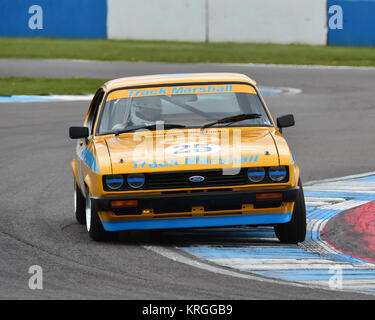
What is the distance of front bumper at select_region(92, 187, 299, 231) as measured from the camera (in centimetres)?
859

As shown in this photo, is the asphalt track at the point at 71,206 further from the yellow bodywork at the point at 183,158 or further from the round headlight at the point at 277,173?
the round headlight at the point at 277,173

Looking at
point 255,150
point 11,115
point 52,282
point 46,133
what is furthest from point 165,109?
point 11,115

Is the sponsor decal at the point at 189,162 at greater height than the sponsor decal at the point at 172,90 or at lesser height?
lesser

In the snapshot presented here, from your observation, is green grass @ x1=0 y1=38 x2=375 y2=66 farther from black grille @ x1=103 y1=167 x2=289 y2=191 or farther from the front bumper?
black grille @ x1=103 y1=167 x2=289 y2=191

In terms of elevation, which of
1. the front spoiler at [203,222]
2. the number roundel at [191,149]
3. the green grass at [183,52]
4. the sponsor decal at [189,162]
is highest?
the number roundel at [191,149]

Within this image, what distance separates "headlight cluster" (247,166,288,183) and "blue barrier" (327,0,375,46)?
31.6 meters

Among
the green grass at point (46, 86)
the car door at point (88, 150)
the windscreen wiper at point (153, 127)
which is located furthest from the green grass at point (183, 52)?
the windscreen wiper at point (153, 127)

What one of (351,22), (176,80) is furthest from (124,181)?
(351,22)

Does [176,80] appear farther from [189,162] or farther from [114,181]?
[114,181]

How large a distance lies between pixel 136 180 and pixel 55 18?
37.5m

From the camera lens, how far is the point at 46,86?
2688cm

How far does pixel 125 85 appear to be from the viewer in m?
10.1

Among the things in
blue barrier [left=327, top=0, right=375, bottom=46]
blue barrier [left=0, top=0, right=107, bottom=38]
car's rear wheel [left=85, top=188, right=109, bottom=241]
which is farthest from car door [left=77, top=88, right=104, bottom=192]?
blue barrier [left=0, top=0, right=107, bottom=38]

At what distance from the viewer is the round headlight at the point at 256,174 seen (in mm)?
8664
